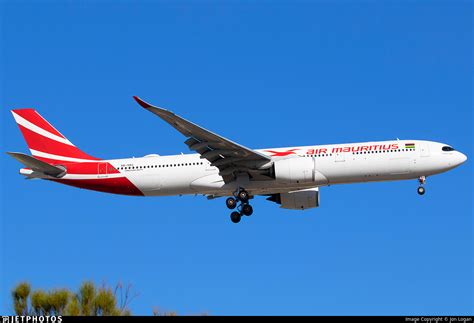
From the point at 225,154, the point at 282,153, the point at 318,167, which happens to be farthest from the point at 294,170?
the point at 225,154

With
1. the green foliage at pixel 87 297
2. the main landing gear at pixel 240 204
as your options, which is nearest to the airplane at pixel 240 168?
the main landing gear at pixel 240 204

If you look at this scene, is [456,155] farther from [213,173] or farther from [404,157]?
[213,173]

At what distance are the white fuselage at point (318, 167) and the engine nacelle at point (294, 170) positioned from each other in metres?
0.16

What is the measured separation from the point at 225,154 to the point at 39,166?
30.0 feet

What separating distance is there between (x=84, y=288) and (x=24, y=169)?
1950cm

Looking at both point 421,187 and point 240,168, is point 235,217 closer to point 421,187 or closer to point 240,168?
point 240,168

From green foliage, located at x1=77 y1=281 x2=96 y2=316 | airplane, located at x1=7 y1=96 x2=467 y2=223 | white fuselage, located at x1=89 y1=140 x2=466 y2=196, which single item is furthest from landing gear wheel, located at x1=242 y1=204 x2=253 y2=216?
green foliage, located at x1=77 y1=281 x2=96 y2=316

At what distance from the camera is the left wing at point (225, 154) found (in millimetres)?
36875

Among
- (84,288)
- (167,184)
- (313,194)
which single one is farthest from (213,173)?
(84,288)

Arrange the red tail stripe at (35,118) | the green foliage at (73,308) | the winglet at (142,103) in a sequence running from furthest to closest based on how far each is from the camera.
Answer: the red tail stripe at (35,118)
the winglet at (142,103)
the green foliage at (73,308)

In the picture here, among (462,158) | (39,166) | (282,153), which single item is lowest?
(462,158)

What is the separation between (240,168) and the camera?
1534 inches

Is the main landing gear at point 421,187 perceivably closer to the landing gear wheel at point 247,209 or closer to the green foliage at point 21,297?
the landing gear wheel at point 247,209

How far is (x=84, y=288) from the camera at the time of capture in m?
21.8
